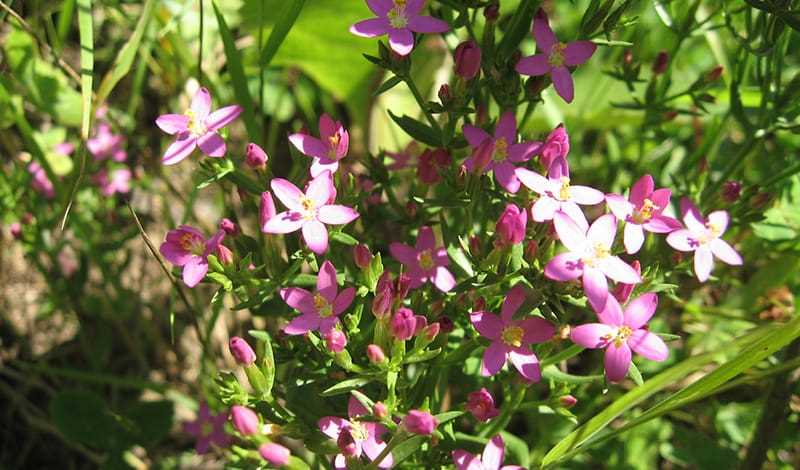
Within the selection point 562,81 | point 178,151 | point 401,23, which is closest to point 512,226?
point 562,81

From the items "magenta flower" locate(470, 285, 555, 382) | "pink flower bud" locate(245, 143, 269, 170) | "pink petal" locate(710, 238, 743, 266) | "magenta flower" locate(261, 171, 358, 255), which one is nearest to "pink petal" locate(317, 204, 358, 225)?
"magenta flower" locate(261, 171, 358, 255)

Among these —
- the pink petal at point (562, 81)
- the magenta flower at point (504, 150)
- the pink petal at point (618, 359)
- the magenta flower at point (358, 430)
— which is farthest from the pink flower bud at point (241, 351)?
the pink petal at point (562, 81)

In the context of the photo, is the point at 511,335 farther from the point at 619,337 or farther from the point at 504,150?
the point at 504,150

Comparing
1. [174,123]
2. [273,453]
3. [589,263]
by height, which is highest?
[174,123]

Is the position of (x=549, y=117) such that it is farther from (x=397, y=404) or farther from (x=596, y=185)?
(x=397, y=404)

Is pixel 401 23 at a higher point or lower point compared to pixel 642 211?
higher

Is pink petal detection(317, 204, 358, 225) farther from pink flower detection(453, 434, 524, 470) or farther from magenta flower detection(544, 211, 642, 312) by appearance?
pink flower detection(453, 434, 524, 470)
